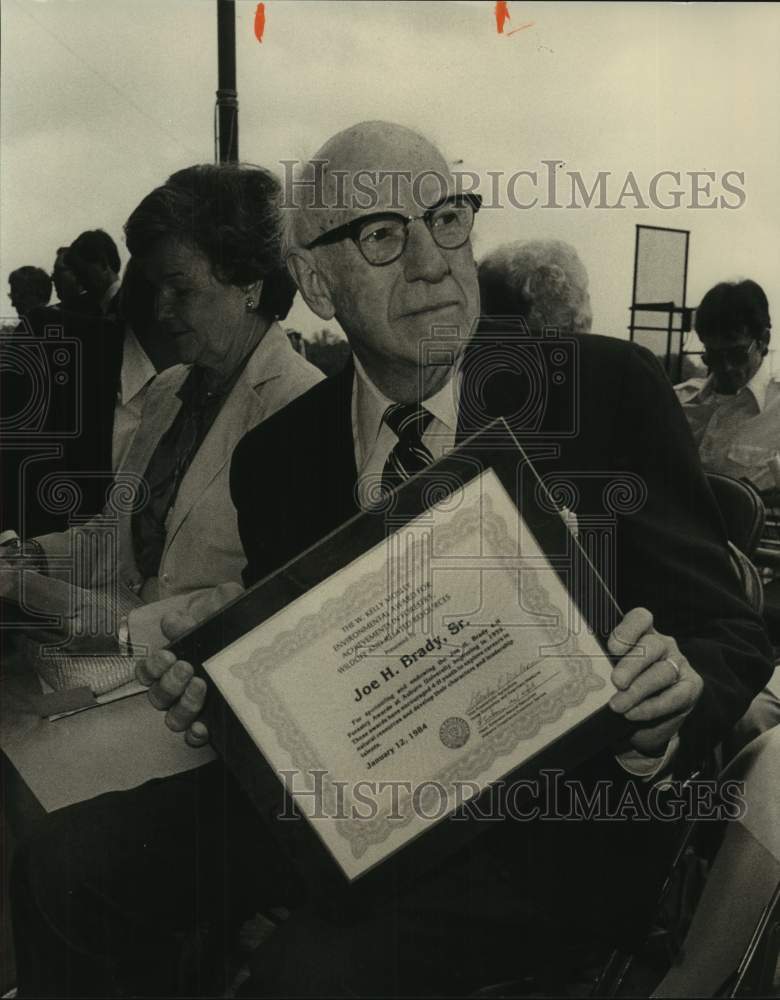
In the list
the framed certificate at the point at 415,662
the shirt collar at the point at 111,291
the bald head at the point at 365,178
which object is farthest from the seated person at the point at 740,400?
the shirt collar at the point at 111,291

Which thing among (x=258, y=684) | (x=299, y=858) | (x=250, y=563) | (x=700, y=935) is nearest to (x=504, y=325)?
(x=250, y=563)

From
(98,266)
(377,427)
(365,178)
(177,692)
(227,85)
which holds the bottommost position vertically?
(177,692)

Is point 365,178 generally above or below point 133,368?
above

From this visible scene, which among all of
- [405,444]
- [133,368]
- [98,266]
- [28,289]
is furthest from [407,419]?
[28,289]

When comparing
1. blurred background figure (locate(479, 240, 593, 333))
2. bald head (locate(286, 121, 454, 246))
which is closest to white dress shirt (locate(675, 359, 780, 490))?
blurred background figure (locate(479, 240, 593, 333))

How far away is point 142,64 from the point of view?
1563 mm

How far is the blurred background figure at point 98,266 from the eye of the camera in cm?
158

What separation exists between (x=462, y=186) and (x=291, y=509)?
551mm

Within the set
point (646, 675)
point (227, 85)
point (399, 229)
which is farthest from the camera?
point (227, 85)

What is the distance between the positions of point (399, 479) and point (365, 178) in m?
0.45

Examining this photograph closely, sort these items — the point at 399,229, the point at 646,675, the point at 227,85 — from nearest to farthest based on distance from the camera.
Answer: the point at 646,675, the point at 399,229, the point at 227,85

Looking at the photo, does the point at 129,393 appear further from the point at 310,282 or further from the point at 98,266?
the point at 310,282

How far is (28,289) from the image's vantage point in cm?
163

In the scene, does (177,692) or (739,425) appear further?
(739,425)
